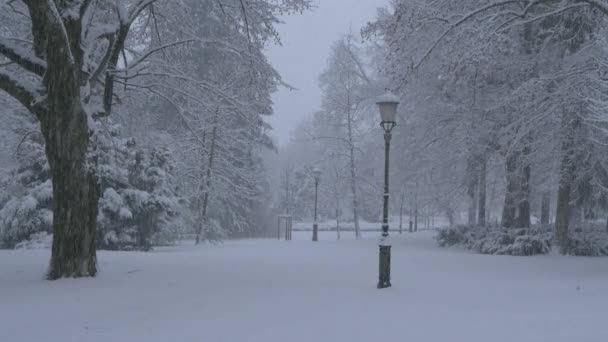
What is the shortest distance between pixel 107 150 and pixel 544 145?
532 inches

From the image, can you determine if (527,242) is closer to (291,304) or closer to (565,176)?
(565,176)

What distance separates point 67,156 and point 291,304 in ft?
13.8

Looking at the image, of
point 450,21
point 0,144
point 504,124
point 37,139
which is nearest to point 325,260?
point 450,21

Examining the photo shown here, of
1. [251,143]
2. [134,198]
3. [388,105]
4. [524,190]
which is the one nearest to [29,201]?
[134,198]

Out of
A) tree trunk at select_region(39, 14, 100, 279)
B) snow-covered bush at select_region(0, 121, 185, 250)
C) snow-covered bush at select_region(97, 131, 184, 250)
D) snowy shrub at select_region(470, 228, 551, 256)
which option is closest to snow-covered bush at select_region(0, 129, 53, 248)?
snow-covered bush at select_region(0, 121, 185, 250)

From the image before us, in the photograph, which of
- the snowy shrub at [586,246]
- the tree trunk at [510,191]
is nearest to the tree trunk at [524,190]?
the tree trunk at [510,191]

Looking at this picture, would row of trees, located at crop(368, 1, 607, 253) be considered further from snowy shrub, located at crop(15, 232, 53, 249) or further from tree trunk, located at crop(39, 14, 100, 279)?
snowy shrub, located at crop(15, 232, 53, 249)

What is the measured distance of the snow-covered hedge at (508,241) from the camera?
1542 cm

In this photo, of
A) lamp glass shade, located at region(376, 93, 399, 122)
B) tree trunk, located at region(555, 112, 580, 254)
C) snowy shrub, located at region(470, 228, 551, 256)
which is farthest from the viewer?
snowy shrub, located at region(470, 228, 551, 256)

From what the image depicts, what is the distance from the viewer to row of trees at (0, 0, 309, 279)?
7.81 m

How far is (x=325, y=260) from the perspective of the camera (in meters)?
13.1

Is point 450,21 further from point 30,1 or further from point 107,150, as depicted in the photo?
point 107,150

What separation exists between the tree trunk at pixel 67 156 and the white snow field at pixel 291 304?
1.59 feet

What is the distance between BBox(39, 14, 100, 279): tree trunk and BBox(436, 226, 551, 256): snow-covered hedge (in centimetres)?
1259
